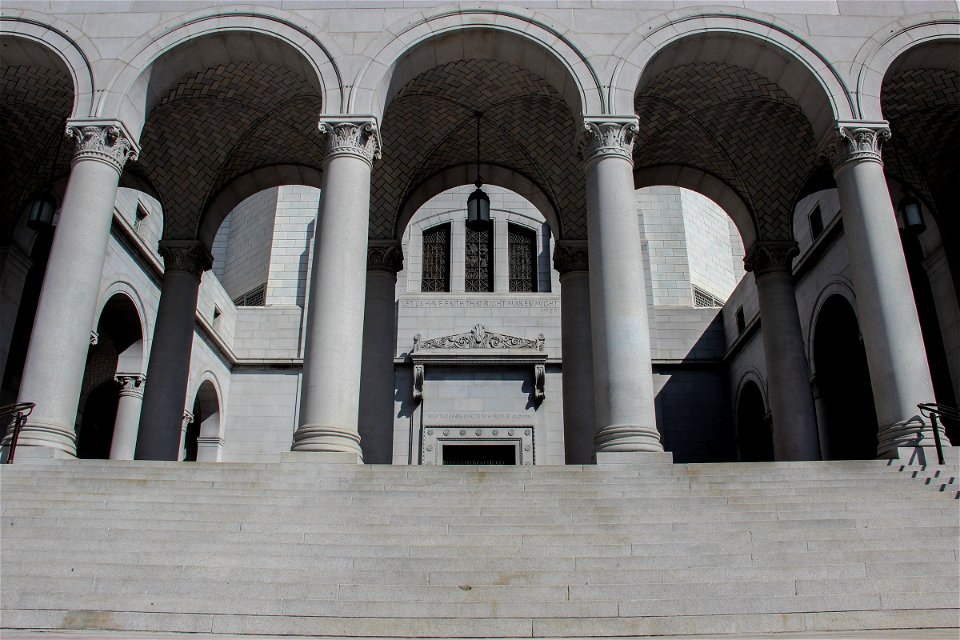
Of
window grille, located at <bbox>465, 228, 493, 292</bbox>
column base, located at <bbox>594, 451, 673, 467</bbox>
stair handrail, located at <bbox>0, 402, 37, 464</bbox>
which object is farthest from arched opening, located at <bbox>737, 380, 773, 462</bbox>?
stair handrail, located at <bbox>0, 402, 37, 464</bbox>

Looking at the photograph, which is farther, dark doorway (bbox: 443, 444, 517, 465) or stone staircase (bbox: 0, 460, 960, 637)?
dark doorway (bbox: 443, 444, 517, 465)

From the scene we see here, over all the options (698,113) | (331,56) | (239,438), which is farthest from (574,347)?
(239,438)

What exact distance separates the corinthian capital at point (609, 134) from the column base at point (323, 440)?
676 centimetres

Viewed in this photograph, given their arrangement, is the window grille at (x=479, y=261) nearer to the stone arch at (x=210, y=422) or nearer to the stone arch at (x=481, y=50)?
the stone arch at (x=210, y=422)

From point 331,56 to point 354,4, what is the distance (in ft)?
4.56

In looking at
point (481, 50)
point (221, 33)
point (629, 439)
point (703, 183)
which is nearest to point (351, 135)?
point (481, 50)

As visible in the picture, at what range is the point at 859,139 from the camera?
14.8m

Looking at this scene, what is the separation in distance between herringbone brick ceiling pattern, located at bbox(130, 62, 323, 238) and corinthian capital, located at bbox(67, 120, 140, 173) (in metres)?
3.52

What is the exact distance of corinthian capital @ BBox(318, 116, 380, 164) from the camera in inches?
577

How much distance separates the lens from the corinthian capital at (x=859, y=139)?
14766mm

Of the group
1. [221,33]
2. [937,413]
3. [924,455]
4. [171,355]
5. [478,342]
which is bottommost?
[924,455]

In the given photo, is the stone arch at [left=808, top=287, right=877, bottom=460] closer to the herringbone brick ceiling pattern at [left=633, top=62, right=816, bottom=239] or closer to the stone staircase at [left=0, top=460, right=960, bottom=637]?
the herringbone brick ceiling pattern at [left=633, top=62, right=816, bottom=239]

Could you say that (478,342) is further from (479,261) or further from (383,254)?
(383,254)

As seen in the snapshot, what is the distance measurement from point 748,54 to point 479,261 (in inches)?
537
